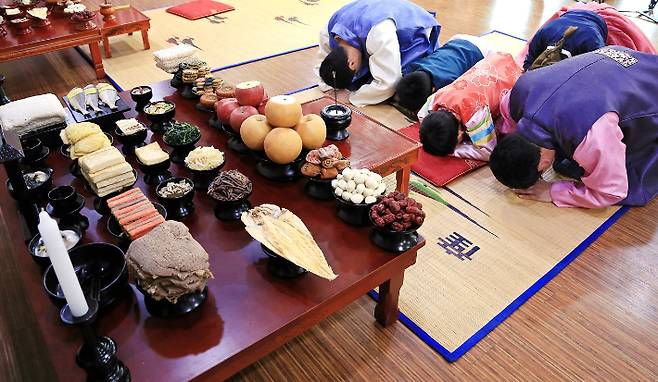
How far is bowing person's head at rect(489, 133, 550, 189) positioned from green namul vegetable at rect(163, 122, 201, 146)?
1.31m

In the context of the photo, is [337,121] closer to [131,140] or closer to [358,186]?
[358,186]

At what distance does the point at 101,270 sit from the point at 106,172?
0.37 metres

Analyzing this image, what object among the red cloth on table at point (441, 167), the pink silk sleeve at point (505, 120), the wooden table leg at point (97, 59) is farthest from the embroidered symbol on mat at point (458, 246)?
the wooden table leg at point (97, 59)

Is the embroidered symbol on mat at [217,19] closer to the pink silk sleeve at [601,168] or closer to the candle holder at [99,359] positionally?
the pink silk sleeve at [601,168]

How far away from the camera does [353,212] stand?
1.50 metres

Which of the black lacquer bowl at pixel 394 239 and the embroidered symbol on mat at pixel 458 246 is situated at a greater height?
the black lacquer bowl at pixel 394 239

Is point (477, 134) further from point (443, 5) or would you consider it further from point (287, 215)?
point (443, 5)

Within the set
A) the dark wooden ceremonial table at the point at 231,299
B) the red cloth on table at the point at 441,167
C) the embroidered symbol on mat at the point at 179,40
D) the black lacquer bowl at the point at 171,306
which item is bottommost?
the embroidered symbol on mat at the point at 179,40

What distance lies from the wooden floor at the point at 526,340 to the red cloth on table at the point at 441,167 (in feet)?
2.26

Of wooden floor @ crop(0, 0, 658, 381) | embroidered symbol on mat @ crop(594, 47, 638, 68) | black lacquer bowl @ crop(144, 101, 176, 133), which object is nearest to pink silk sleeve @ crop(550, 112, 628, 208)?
wooden floor @ crop(0, 0, 658, 381)

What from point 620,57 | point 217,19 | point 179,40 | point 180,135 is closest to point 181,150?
point 180,135

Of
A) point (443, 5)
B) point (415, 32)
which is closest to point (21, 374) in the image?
point (415, 32)

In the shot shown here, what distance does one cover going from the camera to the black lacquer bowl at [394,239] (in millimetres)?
1390

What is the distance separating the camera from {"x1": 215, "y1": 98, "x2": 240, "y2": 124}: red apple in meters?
1.93
